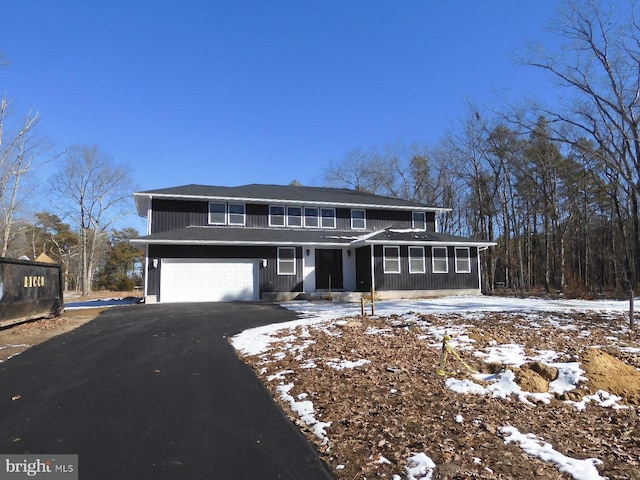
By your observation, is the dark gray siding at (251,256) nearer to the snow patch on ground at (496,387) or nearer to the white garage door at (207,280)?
the white garage door at (207,280)

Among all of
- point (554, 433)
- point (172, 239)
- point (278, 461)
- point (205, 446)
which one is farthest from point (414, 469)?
point (172, 239)

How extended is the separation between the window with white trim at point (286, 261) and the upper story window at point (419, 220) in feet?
27.7

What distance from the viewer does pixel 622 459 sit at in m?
3.17

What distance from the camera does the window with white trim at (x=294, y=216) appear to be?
22547 mm

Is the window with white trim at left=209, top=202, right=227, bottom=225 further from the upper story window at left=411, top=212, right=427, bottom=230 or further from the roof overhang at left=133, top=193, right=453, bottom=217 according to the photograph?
the upper story window at left=411, top=212, right=427, bottom=230

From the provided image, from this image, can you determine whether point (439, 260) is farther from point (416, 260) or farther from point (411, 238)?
point (411, 238)

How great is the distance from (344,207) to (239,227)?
617cm

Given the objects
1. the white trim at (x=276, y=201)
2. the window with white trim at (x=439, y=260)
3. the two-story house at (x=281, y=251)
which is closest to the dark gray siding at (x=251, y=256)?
the two-story house at (x=281, y=251)

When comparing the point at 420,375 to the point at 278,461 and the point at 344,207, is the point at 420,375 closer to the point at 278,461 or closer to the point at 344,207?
the point at 278,461

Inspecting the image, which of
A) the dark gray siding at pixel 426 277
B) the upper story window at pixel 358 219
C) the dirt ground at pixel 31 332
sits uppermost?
the upper story window at pixel 358 219

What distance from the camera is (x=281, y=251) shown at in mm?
20266

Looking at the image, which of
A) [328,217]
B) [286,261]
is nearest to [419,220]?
[328,217]

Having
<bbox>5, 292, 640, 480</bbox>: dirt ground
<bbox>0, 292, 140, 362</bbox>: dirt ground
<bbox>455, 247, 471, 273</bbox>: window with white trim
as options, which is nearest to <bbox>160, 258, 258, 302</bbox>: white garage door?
<bbox>0, 292, 140, 362</bbox>: dirt ground

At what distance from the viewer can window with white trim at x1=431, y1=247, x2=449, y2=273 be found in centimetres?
2123
